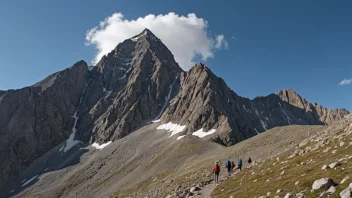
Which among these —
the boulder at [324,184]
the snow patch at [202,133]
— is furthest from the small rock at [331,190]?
the snow patch at [202,133]

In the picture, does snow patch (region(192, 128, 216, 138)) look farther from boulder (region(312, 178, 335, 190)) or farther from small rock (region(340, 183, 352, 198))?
small rock (region(340, 183, 352, 198))

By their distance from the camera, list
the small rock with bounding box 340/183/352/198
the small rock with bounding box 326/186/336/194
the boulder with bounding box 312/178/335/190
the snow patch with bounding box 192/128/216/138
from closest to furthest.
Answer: the small rock with bounding box 340/183/352/198 < the small rock with bounding box 326/186/336/194 < the boulder with bounding box 312/178/335/190 < the snow patch with bounding box 192/128/216/138

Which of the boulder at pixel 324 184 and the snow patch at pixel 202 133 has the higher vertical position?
the snow patch at pixel 202 133

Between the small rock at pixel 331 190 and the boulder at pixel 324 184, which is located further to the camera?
the boulder at pixel 324 184

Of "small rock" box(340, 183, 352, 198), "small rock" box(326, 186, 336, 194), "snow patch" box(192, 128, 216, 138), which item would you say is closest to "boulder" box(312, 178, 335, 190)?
"small rock" box(326, 186, 336, 194)

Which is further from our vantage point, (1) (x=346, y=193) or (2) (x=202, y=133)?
(2) (x=202, y=133)

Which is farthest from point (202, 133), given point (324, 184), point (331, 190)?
point (331, 190)

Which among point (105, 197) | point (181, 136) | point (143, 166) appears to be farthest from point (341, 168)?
point (181, 136)

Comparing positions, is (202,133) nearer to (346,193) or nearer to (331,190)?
(331,190)

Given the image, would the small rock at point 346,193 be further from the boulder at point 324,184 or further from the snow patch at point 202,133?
the snow patch at point 202,133

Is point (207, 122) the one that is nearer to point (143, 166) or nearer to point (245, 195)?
point (143, 166)

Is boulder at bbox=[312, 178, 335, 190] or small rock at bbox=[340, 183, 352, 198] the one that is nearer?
small rock at bbox=[340, 183, 352, 198]


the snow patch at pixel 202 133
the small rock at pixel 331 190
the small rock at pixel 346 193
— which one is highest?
the snow patch at pixel 202 133

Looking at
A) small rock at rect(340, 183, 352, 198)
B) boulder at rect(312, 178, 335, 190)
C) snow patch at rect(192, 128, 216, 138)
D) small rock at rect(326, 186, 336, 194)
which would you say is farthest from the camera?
snow patch at rect(192, 128, 216, 138)
